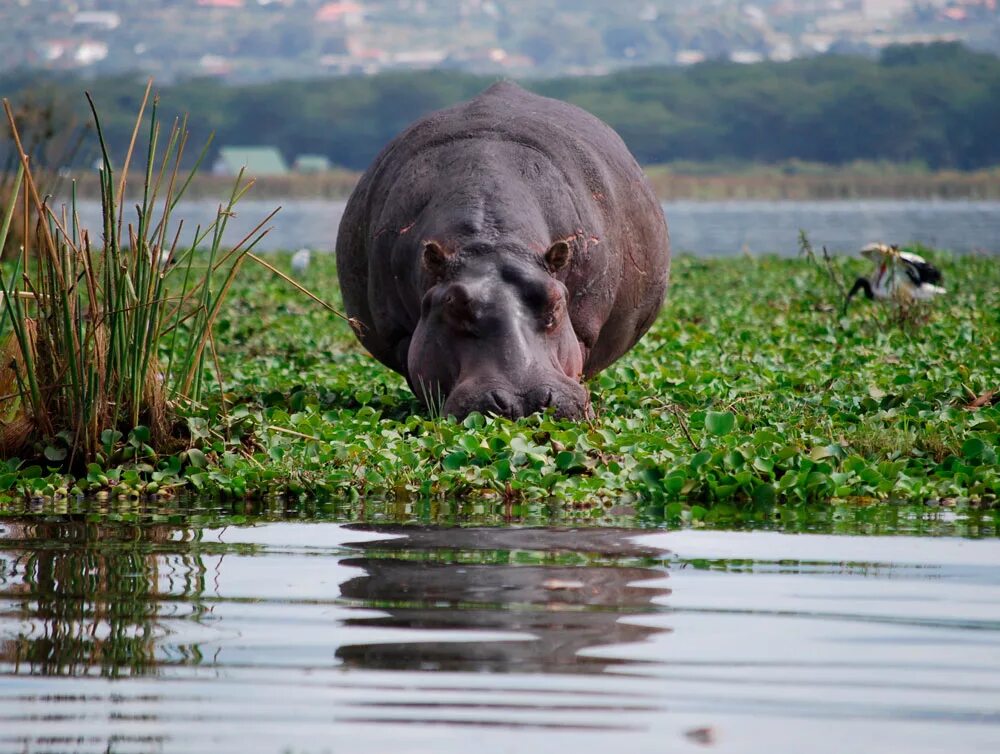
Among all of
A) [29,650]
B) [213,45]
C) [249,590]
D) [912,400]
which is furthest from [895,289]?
[213,45]

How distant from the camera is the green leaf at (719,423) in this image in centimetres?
613

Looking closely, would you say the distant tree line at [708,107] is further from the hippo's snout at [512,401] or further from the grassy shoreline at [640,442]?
the hippo's snout at [512,401]

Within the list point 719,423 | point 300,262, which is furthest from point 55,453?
point 300,262

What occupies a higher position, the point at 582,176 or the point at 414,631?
the point at 582,176

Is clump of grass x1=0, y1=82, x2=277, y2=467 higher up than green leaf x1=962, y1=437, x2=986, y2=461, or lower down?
higher up

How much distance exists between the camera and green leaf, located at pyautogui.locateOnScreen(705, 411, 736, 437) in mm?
6133

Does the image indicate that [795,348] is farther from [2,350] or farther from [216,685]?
[216,685]

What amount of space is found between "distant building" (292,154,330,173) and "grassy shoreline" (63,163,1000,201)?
12.2 ft

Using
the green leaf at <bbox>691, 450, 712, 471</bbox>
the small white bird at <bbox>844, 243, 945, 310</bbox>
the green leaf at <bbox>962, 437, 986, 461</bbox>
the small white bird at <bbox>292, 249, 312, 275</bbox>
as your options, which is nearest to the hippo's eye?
the green leaf at <bbox>691, 450, 712, 471</bbox>

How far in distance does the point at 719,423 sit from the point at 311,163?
9767 centimetres

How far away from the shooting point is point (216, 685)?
3.14 metres

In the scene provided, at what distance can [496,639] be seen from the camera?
342 cm

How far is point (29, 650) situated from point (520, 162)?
13.6 ft

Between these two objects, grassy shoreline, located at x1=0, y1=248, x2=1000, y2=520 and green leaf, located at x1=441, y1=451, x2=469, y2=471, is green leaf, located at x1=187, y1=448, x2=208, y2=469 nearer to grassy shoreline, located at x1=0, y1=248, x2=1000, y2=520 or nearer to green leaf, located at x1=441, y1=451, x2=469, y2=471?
grassy shoreline, located at x1=0, y1=248, x2=1000, y2=520
